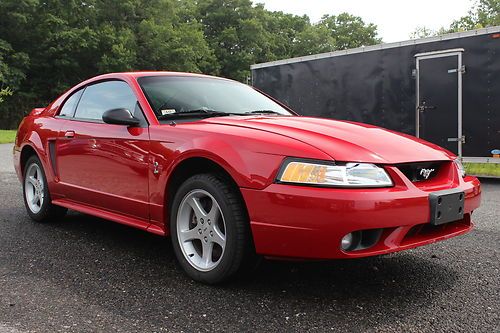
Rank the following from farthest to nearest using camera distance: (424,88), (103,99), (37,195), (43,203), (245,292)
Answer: (424,88) → (37,195) → (43,203) → (103,99) → (245,292)

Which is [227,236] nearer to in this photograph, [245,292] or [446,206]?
[245,292]

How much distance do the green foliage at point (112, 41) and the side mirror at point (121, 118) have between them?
1350 inches

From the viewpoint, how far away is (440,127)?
337 inches

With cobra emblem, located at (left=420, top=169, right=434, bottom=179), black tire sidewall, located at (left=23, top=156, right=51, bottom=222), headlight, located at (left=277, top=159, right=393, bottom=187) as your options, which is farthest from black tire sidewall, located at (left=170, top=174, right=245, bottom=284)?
black tire sidewall, located at (left=23, top=156, right=51, bottom=222)

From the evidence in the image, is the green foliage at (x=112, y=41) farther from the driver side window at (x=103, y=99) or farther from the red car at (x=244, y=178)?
the red car at (x=244, y=178)

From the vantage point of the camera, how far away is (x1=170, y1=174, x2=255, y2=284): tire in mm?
2854

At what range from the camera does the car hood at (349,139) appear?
2.75m

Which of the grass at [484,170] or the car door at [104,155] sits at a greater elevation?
the car door at [104,155]

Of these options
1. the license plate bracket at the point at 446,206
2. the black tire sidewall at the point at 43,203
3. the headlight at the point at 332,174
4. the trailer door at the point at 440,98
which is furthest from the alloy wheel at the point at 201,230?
the trailer door at the point at 440,98

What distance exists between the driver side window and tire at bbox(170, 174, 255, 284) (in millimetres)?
1025

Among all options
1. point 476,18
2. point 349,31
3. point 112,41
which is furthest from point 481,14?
point 112,41

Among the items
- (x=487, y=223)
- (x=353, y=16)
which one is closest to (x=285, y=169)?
(x=487, y=223)

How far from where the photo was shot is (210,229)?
306 cm

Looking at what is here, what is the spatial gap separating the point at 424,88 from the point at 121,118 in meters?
6.61
